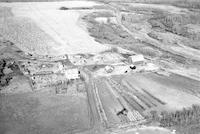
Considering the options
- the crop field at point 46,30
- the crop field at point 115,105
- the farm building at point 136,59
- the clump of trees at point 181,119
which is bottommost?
the clump of trees at point 181,119

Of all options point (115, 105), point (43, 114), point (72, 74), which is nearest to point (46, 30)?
point (72, 74)

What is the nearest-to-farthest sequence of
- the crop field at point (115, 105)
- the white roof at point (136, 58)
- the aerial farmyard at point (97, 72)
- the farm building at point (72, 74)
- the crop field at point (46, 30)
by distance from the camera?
the aerial farmyard at point (97, 72) < the crop field at point (115, 105) < the farm building at point (72, 74) < the white roof at point (136, 58) < the crop field at point (46, 30)

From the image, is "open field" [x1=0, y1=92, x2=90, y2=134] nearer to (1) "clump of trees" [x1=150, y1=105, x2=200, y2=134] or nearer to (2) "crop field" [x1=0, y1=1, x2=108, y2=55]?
(1) "clump of trees" [x1=150, y1=105, x2=200, y2=134]

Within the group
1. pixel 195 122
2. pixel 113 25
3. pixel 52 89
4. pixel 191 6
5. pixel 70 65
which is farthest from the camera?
pixel 191 6

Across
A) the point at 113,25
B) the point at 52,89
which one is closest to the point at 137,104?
the point at 52,89

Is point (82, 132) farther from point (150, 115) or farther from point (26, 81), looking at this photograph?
point (26, 81)

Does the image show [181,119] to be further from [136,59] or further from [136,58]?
[136,58]

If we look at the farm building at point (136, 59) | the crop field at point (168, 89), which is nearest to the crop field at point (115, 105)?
the crop field at point (168, 89)

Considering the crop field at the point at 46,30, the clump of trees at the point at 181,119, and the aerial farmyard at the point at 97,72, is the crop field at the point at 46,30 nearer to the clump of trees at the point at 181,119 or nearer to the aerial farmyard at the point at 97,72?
the aerial farmyard at the point at 97,72

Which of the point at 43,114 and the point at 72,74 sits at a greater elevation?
the point at 72,74
